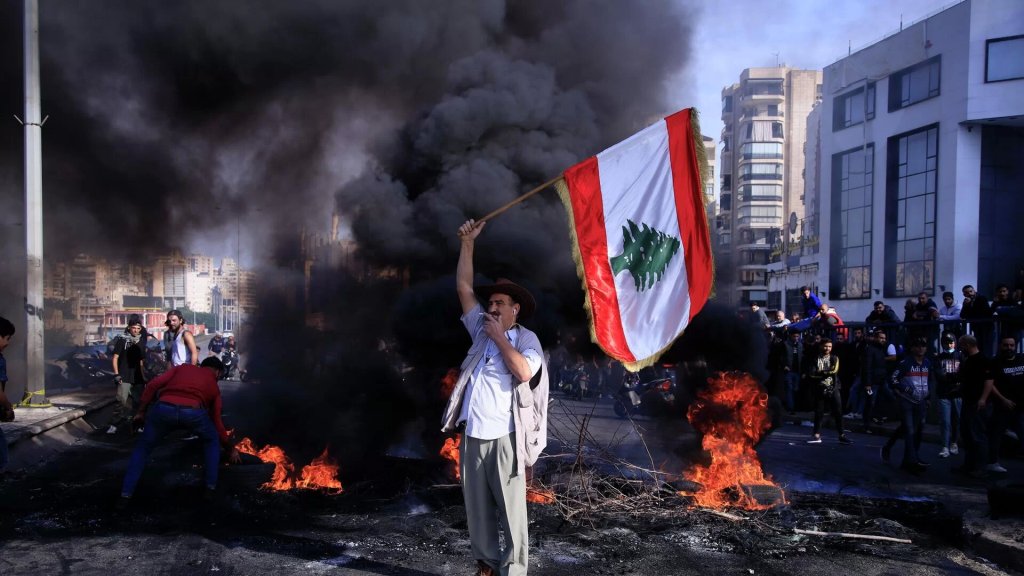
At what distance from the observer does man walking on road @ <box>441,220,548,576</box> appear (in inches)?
143

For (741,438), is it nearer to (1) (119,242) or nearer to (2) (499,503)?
(2) (499,503)

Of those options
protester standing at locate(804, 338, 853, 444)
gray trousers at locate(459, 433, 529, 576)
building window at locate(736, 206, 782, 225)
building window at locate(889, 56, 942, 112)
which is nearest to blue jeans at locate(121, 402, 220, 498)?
gray trousers at locate(459, 433, 529, 576)

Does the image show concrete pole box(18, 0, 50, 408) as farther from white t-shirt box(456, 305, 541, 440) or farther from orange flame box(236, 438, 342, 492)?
white t-shirt box(456, 305, 541, 440)

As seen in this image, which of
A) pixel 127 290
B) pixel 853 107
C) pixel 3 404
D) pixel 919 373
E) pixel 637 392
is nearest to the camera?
pixel 3 404

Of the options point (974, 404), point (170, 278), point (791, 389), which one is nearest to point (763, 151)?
point (791, 389)

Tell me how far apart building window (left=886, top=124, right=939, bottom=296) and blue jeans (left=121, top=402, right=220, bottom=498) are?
2798 cm

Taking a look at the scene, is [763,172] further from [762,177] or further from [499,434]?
[499,434]

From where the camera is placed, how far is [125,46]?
10.1 metres

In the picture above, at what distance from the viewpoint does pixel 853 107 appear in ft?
105

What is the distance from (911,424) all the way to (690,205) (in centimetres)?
497

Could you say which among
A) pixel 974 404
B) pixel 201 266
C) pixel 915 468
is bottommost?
pixel 915 468

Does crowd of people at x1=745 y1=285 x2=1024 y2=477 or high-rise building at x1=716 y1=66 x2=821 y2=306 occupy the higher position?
high-rise building at x1=716 y1=66 x2=821 y2=306

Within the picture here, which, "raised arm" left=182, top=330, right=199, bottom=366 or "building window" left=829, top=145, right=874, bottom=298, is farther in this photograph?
"building window" left=829, top=145, right=874, bottom=298

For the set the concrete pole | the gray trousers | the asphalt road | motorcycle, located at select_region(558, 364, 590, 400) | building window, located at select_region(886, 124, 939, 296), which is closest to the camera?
the gray trousers
